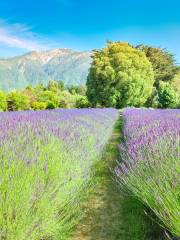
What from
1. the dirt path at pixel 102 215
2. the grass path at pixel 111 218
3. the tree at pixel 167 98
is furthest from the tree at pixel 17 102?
the grass path at pixel 111 218

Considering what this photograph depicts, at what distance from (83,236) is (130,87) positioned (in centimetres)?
2954

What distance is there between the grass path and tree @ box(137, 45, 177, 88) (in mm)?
41565

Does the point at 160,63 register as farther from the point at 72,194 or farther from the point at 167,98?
the point at 72,194

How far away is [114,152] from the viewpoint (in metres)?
8.74

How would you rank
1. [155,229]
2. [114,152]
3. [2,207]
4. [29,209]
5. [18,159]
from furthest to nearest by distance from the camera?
[114,152] < [155,229] < [18,159] < [29,209] < [2,207]

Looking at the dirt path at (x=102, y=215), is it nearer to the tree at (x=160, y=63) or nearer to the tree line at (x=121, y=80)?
the tree line at (x=121, y=80)

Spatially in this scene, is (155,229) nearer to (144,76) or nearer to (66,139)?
(66,139)

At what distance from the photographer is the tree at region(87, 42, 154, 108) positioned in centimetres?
3275

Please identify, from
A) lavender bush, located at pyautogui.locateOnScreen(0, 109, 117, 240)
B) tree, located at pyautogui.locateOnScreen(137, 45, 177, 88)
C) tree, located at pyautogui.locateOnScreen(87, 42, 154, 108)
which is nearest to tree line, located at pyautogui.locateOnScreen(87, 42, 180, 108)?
tree, located at pyautogui.locateOnScreen(87, 42, 154, 108)

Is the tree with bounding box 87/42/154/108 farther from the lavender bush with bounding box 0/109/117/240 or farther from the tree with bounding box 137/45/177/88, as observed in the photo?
the lavender bush with bounding box 0/109/117/240

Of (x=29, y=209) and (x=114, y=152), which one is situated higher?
(x=29, y=209)

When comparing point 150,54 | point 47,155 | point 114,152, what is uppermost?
point 150,54

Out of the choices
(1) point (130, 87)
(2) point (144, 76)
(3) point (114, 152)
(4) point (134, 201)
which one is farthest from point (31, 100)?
(4) point (134, 201)

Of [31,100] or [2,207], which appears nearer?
[2,207]
